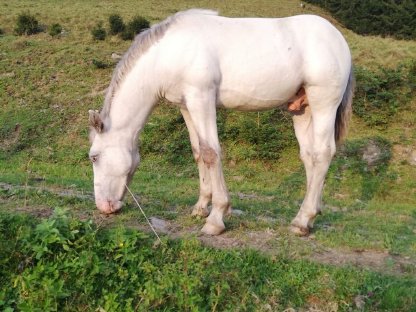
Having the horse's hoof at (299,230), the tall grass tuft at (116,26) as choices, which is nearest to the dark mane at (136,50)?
the horse's hoof at (299,230)

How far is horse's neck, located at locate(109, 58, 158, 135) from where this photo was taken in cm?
500

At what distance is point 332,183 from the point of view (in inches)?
435

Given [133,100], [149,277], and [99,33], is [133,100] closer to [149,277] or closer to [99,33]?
[149,277]

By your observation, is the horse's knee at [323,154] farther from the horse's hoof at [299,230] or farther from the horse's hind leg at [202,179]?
the horse's hind leg at [202,179]

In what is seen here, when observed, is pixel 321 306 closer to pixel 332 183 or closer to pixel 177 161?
pixel 332 183

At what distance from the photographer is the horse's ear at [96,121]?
494cm

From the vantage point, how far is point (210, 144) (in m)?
4.88

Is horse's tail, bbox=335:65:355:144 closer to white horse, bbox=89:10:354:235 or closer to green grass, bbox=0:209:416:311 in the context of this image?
white horse, bbox=89:10:354:235

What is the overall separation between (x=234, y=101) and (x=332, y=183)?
6.63 m

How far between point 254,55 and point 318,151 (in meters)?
1.36

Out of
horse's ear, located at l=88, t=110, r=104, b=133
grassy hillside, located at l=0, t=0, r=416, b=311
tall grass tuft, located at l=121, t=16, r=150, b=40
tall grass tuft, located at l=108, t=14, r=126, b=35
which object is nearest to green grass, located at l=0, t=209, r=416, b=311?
grassy hillside, located at l=0, t=0, r=416, b=311

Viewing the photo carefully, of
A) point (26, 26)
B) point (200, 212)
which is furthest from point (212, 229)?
point (26, 26)

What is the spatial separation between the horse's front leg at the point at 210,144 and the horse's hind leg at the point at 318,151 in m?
1.01

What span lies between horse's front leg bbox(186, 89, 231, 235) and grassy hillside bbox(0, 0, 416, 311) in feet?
0.75
